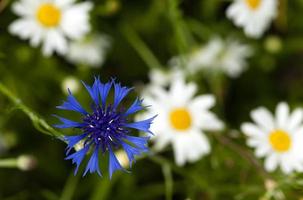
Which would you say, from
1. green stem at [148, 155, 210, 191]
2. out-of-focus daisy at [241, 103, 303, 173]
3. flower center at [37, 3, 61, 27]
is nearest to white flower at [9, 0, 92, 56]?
flower center at [37, 3, 61, 27]

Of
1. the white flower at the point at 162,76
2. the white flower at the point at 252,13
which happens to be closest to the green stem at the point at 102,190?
the white flower at the point at 162,76

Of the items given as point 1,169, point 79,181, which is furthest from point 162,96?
point 1,169

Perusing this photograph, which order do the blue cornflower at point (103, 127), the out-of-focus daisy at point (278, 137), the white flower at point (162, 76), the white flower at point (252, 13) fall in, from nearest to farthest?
the blue cornflower at point (103, 127) → the out-of-focus daisy at point (278, 137) → the white flower at point (252, 13) → the white flower at point (162, 76)

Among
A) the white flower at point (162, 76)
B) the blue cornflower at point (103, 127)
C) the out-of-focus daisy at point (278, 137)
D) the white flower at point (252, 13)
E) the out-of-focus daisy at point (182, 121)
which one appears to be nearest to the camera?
the blue cornflower at point (103, 127)

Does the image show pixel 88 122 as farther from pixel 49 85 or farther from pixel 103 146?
pixel 49 85

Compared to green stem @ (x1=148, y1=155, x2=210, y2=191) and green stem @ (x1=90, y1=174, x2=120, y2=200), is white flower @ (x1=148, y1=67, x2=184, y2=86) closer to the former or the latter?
green stem @ (x1=148, y1=155, x2=210, y2=191)

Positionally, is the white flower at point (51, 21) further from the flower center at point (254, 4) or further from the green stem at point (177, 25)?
the flower center at point (254, 4)
